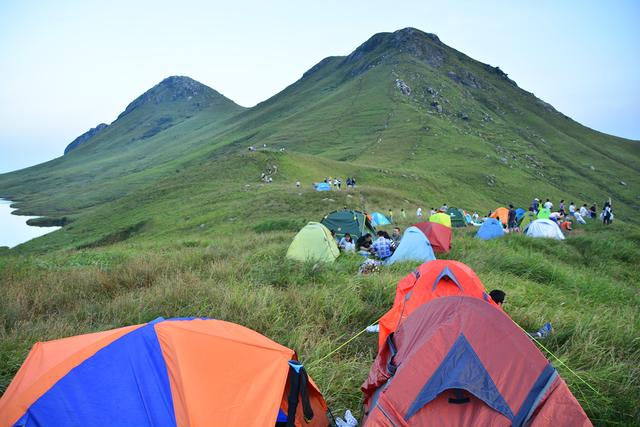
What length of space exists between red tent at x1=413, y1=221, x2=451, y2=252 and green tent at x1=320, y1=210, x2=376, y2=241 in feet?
11.3

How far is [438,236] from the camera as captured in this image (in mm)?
13141

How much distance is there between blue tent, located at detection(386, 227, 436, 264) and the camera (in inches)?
434

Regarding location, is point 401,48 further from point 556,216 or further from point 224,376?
point 224,376

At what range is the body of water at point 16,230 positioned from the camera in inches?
1980

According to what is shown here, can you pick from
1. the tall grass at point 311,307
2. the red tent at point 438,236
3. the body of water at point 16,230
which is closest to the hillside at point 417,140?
the body of water at point 16,230

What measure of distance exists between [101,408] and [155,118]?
212m

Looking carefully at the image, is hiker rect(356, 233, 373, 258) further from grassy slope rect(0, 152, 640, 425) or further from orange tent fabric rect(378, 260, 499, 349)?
Result: orange tent fabric rect(378, 260, 499, 349)

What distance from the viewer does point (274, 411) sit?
3.43 meters

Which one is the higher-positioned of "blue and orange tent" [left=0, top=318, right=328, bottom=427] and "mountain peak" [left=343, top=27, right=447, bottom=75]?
"mountain peak" [left=343, top=27, right=447, bottom=75]

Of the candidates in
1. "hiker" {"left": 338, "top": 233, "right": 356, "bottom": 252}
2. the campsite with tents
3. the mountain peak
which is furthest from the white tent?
the mountain peak

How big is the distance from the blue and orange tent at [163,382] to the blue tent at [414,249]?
761 centimetres

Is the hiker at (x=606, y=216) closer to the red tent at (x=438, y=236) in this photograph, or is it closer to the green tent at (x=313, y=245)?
the red tent at (x=438, y=236)

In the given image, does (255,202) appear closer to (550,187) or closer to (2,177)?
(550,187)

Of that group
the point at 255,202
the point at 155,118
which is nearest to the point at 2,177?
the point at 155,118
